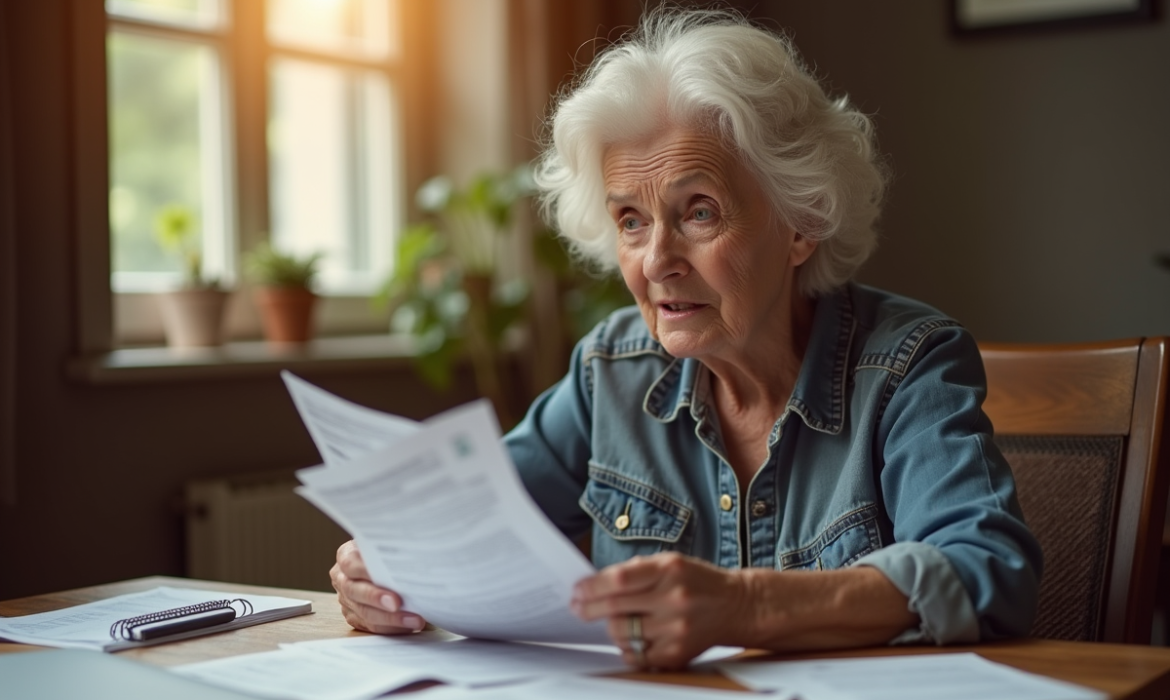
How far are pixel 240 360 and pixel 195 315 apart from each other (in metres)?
0.15

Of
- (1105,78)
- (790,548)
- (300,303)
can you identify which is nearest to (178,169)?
(300,303)

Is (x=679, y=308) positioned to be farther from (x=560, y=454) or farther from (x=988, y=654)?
(x=988, y=654)

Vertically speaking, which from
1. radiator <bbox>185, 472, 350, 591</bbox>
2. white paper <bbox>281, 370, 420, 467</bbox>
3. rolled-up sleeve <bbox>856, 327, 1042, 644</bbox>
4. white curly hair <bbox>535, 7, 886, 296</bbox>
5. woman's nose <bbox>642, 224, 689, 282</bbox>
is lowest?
radiator <bbox>185, 472, 350, 591</bbox>

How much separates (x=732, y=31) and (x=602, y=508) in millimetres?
604

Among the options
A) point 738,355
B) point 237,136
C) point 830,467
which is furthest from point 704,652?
point 237,136

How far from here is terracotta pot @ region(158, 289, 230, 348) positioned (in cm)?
278

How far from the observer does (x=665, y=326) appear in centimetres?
145

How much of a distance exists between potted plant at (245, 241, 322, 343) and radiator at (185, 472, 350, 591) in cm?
36

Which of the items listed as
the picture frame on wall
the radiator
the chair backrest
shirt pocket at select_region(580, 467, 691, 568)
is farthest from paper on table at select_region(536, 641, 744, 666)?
the picture frame on wall

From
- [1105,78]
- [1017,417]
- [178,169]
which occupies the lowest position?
[1017,417]

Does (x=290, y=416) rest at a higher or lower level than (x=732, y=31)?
lower

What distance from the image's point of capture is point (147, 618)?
1.13 m

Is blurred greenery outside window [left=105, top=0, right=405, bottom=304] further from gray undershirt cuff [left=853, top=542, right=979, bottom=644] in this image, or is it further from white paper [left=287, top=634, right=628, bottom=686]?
gray undershirt cuff [left=853, top=542, right=979, bottom=644]

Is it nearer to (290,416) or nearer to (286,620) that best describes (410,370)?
(290,416)
